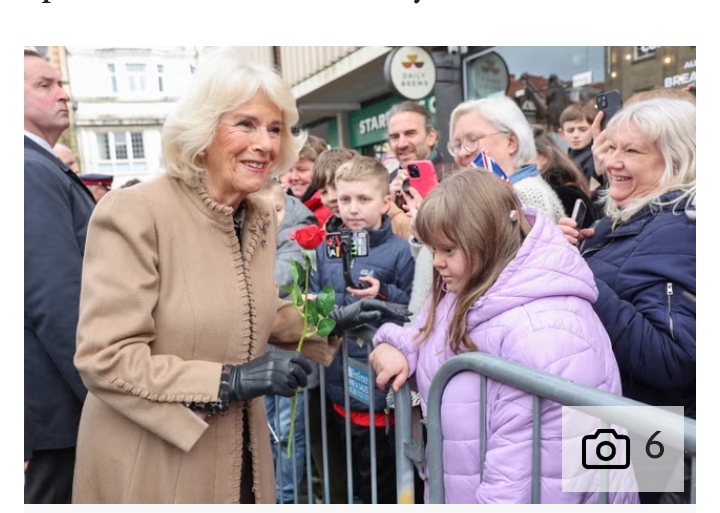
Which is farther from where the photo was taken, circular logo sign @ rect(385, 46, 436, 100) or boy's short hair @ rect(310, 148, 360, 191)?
circular logo sign @ rect(385, 46, 436, 100)

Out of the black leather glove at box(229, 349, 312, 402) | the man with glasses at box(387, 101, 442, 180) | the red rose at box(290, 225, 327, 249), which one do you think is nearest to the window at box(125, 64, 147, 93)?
the man with glasses at box(387, 101, 442, 180)

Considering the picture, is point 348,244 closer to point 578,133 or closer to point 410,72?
point 578,133

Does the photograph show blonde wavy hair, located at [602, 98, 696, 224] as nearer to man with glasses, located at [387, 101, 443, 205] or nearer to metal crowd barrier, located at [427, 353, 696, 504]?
metal crowd barrier, located at [427, 353, 696, 504]

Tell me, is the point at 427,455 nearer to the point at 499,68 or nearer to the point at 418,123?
the point at 418,123

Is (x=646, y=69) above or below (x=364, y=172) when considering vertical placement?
above

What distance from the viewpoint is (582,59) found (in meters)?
6.14

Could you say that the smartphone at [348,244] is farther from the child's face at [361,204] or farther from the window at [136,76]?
the window at [136,76]

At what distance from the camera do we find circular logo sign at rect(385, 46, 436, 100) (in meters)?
6.68

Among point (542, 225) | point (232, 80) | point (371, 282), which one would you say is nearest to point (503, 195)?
point (542, 225)

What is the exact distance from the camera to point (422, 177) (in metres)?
2.48

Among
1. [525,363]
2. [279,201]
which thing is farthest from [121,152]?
[525,363]

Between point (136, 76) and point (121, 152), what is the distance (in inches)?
416
